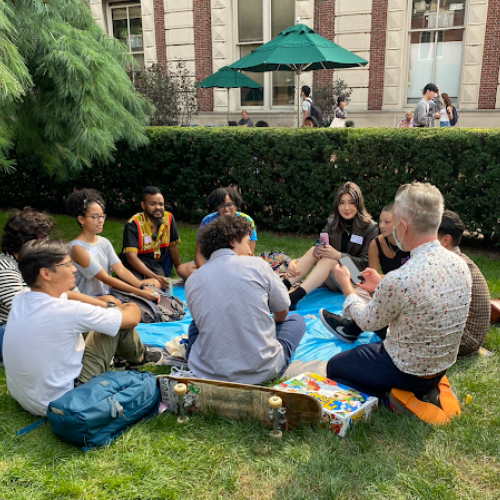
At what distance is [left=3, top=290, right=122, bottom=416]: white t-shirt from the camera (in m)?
2.80

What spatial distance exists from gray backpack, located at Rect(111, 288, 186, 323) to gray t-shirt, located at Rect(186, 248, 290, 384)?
1524 mm

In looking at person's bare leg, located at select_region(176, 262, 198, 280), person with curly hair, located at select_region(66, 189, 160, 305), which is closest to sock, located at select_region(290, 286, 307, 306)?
person's bare leg, located at select_region(176, 262, 198, 280)

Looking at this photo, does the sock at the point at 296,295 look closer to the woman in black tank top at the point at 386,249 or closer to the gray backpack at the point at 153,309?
the woman in black tank top at the point at 386,249

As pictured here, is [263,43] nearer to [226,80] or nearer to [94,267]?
[226,80]

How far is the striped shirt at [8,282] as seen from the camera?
355 centimetres

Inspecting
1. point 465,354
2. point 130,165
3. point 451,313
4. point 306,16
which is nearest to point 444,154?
point 465,354

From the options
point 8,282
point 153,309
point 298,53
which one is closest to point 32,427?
point 8,282

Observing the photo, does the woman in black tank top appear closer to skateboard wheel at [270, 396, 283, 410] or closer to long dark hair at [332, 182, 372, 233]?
long dark hair at [332, 182, 372, 233]

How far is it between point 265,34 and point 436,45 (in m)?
5.10

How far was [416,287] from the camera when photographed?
2609 millimetres

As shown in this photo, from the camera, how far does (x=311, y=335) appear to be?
4.34m

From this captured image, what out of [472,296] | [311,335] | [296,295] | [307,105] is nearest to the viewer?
[472,296]

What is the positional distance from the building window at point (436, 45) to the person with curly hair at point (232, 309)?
12995 mm

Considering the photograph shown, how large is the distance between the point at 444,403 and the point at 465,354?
896 millimetres
